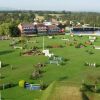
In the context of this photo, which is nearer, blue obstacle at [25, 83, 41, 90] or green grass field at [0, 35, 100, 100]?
green grass field at [0, 35, 100, 100]

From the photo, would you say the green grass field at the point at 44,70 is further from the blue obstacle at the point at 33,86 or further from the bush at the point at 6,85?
the blue obstacle at the point at 33,86

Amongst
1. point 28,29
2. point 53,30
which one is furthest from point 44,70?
point 53,30

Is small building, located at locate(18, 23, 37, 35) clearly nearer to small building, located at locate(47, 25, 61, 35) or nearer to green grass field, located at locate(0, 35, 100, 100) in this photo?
small building, located at locate(47, 25, 61, 35)

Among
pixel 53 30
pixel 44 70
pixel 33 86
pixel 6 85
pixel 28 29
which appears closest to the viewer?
pixel 33 86

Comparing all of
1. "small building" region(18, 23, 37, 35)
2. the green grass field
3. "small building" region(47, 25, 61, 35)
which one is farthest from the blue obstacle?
"small building" region(47, 25, 61, 35)

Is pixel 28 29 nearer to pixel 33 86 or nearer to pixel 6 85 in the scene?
pixel 6 85

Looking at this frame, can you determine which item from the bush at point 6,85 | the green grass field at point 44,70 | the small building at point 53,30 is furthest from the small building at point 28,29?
the bush at point 6,85

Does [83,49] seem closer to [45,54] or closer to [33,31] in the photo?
[45,54]

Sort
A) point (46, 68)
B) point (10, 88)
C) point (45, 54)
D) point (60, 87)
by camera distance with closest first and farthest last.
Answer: point (60, 87) < point (10, 88) < point (46, 68) < point (45, 54)

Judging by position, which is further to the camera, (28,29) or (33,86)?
(28,29)

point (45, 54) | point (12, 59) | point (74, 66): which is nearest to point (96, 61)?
point (74, 66)

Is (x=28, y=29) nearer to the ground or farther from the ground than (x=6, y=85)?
nearer to the ground
